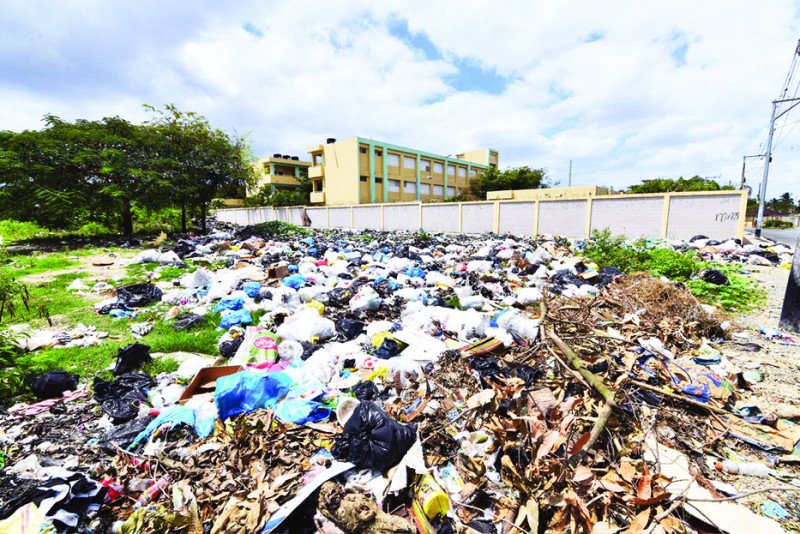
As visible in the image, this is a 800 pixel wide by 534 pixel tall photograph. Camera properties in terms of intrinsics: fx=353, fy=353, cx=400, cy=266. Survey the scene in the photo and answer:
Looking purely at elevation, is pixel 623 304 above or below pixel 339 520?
above

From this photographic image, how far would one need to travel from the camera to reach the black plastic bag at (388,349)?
3409 millimetres

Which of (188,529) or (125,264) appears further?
(125,264)

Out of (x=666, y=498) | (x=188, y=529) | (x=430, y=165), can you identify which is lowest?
(x=188, y=529)

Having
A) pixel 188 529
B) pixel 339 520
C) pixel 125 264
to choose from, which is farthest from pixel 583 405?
pixel 125 264

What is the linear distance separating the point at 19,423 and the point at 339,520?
2.57 meters

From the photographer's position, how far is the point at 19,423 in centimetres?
249

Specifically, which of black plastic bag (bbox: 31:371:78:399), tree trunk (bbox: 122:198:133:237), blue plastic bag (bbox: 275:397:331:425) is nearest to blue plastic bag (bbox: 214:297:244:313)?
black plastic bag (bbox: 31:371:78:399)

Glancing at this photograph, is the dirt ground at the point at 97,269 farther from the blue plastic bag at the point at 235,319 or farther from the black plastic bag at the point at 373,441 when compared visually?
the black plastic bag at the point at 373,441

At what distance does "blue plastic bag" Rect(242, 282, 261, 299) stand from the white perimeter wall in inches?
490

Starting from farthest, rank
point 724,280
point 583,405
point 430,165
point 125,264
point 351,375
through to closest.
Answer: point 430,165
point 125,264
point 724,280
point 351,375
point 583,405

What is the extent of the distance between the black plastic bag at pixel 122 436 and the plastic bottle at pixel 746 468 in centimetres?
353

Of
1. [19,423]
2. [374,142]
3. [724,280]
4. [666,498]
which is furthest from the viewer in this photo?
[374,142]

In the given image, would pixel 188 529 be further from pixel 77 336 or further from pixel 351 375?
pixel 77 336

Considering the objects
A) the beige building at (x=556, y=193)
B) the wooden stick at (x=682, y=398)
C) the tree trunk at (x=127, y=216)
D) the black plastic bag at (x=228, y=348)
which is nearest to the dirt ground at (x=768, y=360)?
the wooden stick at (x=682, y=398)
